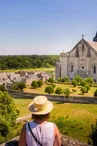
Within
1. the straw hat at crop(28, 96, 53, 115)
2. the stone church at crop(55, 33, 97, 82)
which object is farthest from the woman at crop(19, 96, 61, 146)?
the stone church at crop(55, 33, 97, 82)

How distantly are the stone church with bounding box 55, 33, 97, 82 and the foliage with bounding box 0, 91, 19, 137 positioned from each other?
92.7 feet

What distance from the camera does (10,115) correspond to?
18.8m

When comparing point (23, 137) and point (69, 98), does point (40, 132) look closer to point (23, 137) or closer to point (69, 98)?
point (23, 137)

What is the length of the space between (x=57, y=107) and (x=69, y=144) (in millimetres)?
19181

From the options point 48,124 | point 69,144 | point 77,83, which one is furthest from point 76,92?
point 48,124

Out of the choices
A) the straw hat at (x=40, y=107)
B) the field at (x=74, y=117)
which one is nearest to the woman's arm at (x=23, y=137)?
the straw hat at (x=40, y=107)

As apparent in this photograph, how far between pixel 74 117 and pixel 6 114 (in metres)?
6.48

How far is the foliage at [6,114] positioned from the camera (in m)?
16.7

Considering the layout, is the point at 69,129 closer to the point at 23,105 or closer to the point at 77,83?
the point at 23,105

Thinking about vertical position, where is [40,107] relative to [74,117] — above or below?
above

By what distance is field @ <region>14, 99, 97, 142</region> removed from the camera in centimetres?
1808

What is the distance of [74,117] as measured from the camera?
2242cm

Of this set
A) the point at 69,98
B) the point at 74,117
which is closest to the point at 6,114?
the point at 74,117

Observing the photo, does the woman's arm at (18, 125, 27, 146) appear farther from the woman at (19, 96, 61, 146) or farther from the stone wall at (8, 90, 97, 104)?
the stone wall at (8, 90, 97, 104)
